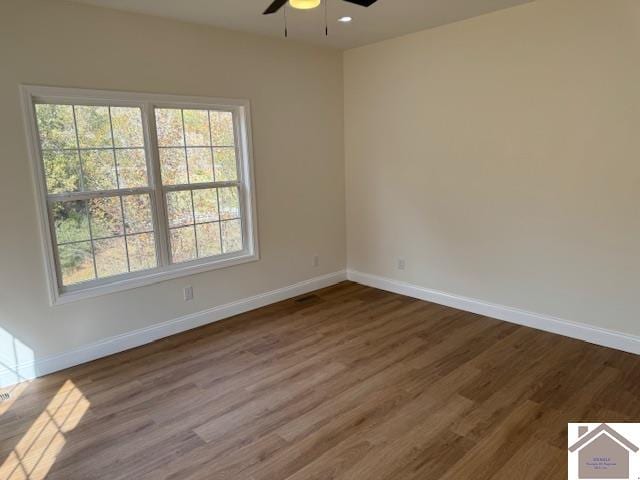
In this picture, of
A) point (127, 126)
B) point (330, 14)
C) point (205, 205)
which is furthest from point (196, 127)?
point (330, 14)

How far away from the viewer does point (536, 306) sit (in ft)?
12.3

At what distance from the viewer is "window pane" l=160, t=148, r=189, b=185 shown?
146 inches

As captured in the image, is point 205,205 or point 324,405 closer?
point 324,405

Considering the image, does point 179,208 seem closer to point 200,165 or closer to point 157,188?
point 157,188

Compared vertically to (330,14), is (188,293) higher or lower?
lower

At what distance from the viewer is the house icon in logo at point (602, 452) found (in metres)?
2.03

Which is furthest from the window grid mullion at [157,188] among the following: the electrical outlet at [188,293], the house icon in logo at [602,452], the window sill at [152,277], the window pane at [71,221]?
the house icon in logo at [602,452]

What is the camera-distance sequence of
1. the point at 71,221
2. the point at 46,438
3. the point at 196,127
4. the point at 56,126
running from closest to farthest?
the point at 46,438 → the point at 56,126 → the point at 71,221 → the point at 196,127

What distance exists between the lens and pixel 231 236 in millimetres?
4258

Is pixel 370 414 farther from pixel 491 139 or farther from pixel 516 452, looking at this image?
pixel 491 139

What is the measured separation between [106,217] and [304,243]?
208cm

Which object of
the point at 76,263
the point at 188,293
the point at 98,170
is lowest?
the point at 188,293

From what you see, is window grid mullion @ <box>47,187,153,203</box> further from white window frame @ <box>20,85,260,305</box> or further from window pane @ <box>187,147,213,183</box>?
window pane @ <box>187,147,213,183</box>

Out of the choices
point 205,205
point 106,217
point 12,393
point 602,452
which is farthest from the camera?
point 205,205
